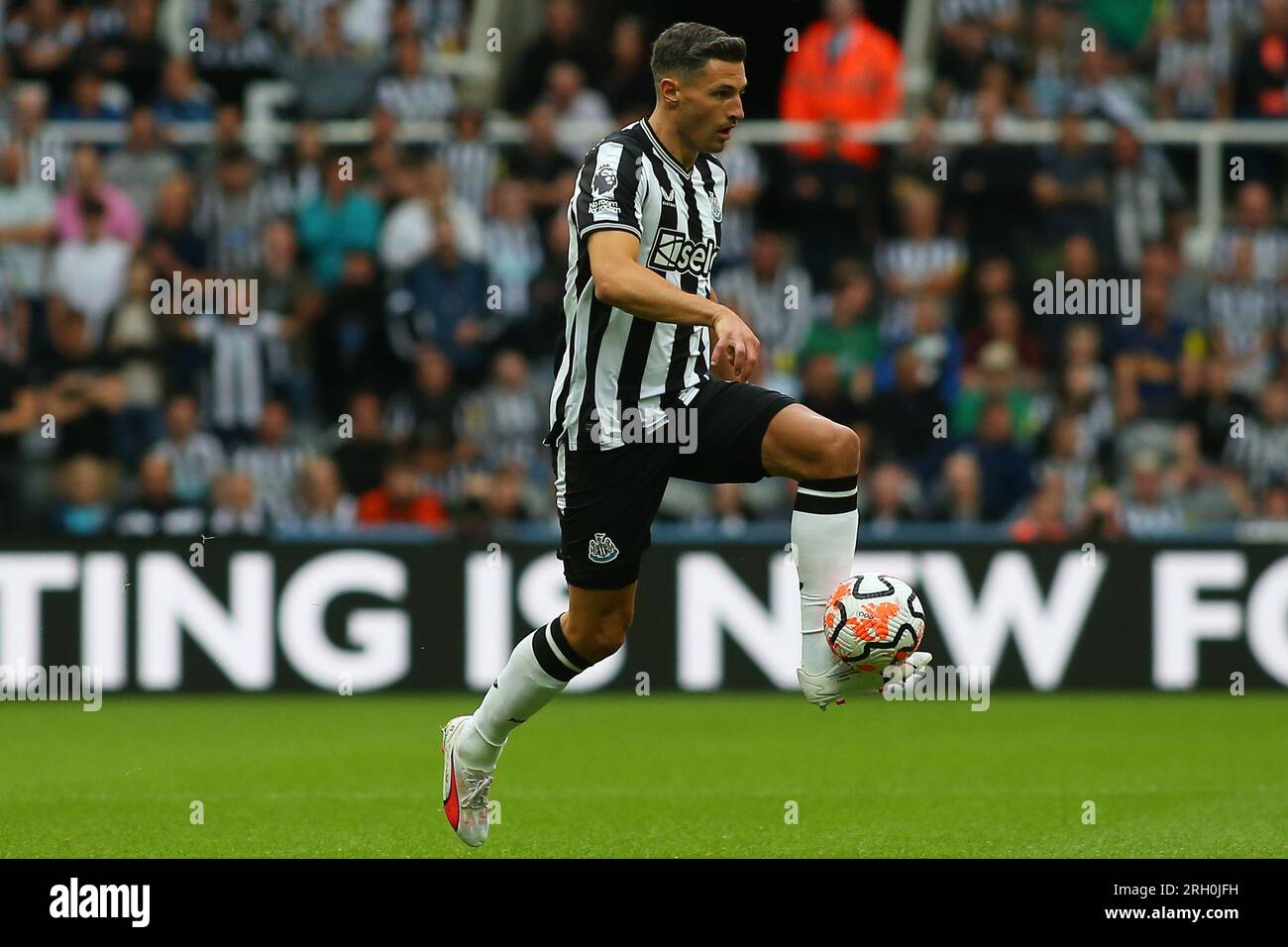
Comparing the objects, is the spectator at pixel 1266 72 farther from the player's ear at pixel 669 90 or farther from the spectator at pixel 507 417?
the player's ear at pixel 669 90

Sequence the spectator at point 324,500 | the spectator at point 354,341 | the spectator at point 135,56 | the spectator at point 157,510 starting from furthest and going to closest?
the spectator at point 135,56
the spectator at point 354,341
the spectator at point 324,500
the spectator at point 157,510

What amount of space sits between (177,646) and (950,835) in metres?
6.30

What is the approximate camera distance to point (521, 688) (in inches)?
271

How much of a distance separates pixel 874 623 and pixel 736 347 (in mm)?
948

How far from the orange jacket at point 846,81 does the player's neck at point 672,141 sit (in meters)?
8.47

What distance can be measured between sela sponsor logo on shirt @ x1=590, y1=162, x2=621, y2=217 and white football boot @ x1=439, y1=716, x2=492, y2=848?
6.07 ft

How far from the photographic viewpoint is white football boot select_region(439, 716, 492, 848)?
270 inches

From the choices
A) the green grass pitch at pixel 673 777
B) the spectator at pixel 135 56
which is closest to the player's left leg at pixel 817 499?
the green grass pitch at pixel 673 777

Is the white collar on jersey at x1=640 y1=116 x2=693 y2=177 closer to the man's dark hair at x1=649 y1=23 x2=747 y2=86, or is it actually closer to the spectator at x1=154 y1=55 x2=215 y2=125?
the man's dark hair at x1=649 y1=23 x2=747 y2=86

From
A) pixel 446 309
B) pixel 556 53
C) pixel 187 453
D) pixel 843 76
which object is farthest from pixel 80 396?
pixel 843 76

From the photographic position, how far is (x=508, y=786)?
28.4 ft

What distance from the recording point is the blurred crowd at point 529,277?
1323 cm

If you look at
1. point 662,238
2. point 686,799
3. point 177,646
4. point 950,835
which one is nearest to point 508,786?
point 686,799
